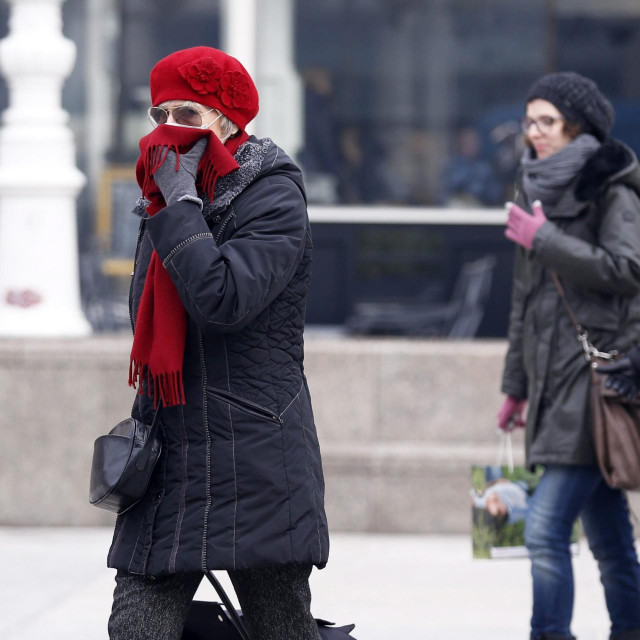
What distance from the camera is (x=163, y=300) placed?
286 centimetres

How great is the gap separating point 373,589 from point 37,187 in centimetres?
279

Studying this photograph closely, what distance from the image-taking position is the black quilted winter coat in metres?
2.80

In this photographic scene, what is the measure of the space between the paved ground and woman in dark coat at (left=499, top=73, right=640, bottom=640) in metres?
0.68

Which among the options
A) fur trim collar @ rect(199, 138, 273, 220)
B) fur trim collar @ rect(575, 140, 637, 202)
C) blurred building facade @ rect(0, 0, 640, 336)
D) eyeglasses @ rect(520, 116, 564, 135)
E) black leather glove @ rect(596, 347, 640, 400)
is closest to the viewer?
fur trim collar @ rect(199, 138, 273, 220)

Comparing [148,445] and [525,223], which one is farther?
[525,223]

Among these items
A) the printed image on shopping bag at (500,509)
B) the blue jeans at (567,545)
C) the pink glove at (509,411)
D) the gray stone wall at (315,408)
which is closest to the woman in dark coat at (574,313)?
the blue jeans at (567,545)

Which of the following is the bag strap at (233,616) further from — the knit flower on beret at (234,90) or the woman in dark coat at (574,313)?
the woman in dark coat at (574,313)

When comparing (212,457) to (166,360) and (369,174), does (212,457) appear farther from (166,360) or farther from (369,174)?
(369,174)

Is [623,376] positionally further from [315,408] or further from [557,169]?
[315,408]

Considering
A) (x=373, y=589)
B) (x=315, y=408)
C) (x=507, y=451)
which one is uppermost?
(x=507, y=451)

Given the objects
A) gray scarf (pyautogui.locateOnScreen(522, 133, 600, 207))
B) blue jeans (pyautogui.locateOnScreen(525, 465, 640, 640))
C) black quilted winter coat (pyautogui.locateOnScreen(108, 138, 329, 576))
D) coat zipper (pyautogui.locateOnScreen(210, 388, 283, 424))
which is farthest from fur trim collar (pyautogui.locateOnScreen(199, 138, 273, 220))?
blue jeans (pyautogui.locateOnScreen(525, 465, 640, 640))

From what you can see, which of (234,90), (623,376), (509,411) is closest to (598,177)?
(623,376)

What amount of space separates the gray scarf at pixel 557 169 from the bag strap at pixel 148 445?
1766mm

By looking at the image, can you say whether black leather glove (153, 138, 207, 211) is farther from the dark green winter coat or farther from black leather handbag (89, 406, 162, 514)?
the dark green winter coat
